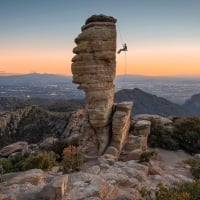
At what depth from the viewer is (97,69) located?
35750mm

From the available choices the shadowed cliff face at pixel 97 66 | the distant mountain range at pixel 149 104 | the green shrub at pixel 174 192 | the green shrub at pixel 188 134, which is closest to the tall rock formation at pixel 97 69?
the shadowed cliff face at pixel 97 66

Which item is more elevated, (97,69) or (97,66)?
(97,66)

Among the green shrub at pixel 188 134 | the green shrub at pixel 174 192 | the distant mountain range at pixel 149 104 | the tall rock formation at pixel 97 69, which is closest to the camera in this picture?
the green shrub at pixel 174 192

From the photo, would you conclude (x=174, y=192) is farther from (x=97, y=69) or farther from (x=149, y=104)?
(x=149, y=104)

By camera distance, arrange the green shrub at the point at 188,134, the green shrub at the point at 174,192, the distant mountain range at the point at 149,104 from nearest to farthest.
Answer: the green shrub at the point at 174,192 < the green shrub at the point at 188,134 < the distant mountain range at the point at 149,104

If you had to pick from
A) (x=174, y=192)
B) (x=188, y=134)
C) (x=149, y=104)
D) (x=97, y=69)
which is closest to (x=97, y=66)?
(x=97, y=69)

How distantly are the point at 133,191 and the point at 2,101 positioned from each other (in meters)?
184

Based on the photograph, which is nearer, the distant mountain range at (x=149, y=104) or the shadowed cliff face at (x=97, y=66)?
the shadowed cliff face at (x=97, y=66)

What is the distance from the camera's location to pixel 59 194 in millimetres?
16484

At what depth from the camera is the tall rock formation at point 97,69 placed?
35.7m

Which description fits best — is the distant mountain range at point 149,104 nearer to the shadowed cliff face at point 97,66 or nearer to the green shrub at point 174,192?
the shadowed cliff face at point 97,66

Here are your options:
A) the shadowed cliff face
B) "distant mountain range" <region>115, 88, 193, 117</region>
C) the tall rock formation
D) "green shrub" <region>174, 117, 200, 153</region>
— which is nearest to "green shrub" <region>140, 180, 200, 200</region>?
the tall rock formation

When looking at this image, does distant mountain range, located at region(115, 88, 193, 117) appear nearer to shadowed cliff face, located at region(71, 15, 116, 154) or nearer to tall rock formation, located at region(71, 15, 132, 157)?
tall rock formation, located at region(71, 15, 132, 157)

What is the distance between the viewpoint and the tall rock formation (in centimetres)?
3572
